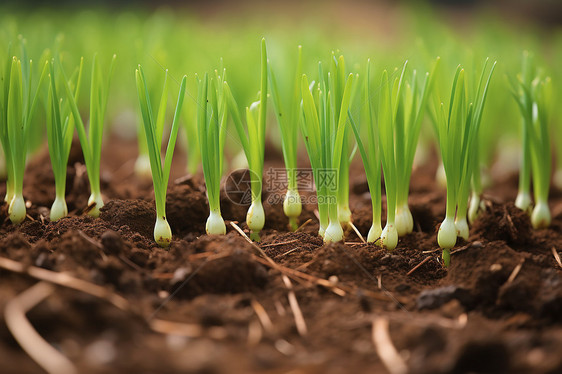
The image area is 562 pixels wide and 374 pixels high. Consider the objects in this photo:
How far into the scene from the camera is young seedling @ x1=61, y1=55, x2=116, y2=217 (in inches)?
57.5

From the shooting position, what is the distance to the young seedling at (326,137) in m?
1.37

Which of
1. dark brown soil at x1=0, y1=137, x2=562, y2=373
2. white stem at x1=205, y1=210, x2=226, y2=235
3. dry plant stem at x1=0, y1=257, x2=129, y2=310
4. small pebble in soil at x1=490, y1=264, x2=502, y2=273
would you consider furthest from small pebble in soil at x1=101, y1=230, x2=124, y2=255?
small pebble in soil at x1=490, y1=264, x2=502, y2=273

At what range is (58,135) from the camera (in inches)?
59.2

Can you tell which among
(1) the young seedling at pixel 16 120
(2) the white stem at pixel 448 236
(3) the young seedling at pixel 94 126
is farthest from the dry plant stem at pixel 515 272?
(1) the young seedling at pixel 16 120

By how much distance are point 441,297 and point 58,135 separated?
1133 millimetres

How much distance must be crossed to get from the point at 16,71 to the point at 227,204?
722 mm

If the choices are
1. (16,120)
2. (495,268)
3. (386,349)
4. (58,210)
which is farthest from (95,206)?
(495,268)

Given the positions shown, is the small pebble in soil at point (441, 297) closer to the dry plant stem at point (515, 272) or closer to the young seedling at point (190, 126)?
the dry plant stem at point (515, 272)

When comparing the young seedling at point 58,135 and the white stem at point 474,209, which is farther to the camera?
the white stem at point 474,209

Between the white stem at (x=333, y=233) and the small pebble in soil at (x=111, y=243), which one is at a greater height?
the small pebble in soil at (x=111, y=243)

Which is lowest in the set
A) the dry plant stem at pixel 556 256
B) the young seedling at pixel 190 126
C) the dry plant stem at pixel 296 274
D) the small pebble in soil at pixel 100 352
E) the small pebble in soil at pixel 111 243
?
the dry plant stem at pixel 556 256

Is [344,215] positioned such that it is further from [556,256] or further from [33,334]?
[33,334]

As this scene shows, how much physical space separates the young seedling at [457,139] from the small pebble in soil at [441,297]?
8.7 inches

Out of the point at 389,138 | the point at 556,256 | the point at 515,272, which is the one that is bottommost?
the point at 556,256
